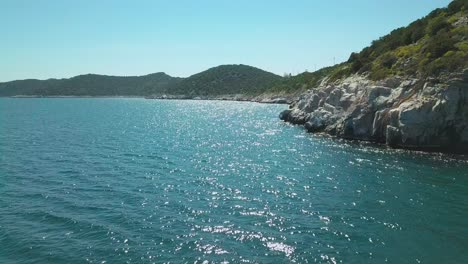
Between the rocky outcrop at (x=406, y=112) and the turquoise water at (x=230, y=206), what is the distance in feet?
12.0

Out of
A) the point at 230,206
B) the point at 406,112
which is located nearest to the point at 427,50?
the point at 406,112

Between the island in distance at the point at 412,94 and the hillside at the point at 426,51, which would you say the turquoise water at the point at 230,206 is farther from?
the hillside at the point at 426,51

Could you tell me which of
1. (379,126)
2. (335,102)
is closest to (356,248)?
(379,126)

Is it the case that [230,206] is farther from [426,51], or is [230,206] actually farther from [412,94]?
[426,51]

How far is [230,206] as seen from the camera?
29.8 metres

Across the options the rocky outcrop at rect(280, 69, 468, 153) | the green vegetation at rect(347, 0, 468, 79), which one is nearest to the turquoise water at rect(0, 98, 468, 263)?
the rocky outcrop at rect(280, 69, 468, 153)

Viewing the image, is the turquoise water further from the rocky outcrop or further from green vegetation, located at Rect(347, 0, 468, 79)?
green vegetation, located at Rect(347, 0, 468, 79)

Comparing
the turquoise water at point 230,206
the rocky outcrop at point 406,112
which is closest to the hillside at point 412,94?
the rocky outcrop at point 406,112

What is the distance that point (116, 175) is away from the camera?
39.1 meters

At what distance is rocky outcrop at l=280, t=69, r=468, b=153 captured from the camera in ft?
166

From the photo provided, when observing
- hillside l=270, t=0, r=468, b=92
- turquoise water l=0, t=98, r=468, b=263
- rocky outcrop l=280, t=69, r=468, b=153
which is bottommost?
turquoise water l=0, t=98, r=468, b=263

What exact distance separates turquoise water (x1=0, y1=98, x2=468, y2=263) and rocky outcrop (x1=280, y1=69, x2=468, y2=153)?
12.0 ft

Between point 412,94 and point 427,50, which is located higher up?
point 427,50

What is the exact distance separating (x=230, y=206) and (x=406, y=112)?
110 ft
